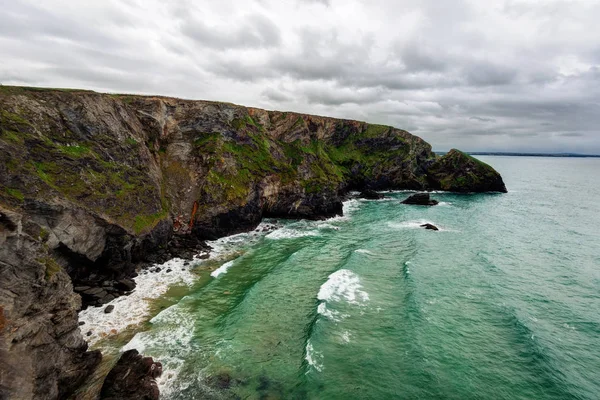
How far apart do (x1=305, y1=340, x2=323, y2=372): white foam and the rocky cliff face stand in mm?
14620

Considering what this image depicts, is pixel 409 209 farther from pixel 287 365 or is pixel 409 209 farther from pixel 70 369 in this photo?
pixel 70 369

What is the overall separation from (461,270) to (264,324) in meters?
26.0

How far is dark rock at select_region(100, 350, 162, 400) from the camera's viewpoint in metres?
17.3

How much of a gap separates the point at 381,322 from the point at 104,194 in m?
32.6

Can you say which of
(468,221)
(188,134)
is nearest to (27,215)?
(188,134)

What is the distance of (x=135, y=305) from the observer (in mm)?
27578

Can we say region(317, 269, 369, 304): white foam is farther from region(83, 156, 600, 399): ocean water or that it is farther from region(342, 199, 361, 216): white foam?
region(342, 199, 361, 216): white foam

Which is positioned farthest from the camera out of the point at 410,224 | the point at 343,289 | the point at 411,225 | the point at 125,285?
the point at 410,224

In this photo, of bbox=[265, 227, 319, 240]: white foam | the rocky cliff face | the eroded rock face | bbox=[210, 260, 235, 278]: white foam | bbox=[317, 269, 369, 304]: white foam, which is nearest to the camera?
the eroded rock face

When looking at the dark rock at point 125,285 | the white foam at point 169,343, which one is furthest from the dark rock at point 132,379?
the dark rock at point 125,285

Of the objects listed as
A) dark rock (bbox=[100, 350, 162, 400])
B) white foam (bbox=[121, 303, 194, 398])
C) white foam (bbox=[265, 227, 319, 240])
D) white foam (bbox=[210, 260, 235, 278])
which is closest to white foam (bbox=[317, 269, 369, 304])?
white foam (bbox=[210, 260, 235, 278])

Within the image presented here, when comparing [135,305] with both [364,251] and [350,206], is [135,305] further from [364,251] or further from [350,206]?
[350,206]

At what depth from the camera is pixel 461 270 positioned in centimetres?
3681

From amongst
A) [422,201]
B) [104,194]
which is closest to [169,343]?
[104,194]
